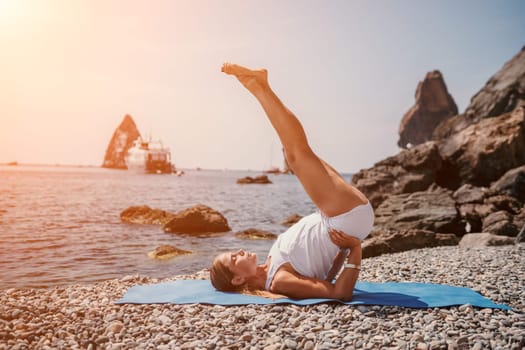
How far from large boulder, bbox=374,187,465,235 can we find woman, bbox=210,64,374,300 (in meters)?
9.20

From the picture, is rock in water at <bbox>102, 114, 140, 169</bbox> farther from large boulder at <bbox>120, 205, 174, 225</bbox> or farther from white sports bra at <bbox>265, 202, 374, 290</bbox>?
white sports bra at <bbox>265, 202, 374, 290</bbox>

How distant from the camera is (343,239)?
470 cm

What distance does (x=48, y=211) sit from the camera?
25.9 meters

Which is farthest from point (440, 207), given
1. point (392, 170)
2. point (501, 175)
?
point (501, 175)

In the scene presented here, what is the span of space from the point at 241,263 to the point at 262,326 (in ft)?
4.23

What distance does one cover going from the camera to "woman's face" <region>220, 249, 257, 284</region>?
5.25 metres

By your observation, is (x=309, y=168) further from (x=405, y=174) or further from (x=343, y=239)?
(x=405, y=174)

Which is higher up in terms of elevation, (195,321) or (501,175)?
(501,175)

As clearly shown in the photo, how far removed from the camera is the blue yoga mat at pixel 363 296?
15.5ft

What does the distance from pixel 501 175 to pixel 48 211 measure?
25.5m

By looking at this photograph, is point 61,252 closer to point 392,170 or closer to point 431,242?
point 431,242


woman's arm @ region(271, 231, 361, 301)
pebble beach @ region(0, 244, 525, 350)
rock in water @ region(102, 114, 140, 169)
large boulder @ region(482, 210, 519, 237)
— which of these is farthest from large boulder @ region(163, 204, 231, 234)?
rock in water @ region(102, 114, 140, 169)

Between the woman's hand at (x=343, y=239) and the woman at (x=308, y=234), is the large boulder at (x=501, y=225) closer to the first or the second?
the woman at (x=308, y=234)

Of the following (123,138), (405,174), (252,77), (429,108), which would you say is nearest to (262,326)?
(252,77)
